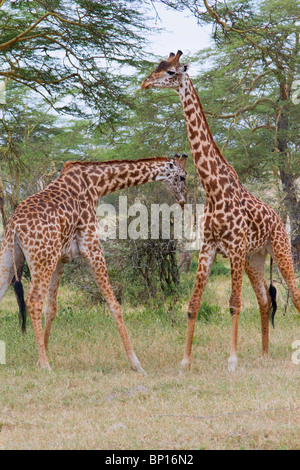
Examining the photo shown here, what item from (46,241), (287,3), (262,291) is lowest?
(262,291)

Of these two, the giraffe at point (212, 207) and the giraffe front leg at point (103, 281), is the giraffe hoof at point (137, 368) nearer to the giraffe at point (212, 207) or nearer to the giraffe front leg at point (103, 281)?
the giraffe front leg at point (103, 281)

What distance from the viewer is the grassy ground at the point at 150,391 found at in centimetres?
392

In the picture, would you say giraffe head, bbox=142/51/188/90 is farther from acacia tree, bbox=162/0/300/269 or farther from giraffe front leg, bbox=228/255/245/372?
acacia tree, bbox=162/0/300/269

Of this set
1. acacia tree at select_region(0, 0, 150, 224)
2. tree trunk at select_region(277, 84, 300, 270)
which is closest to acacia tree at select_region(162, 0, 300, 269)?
tree trunk at select_region(277, 84, 300, 270)

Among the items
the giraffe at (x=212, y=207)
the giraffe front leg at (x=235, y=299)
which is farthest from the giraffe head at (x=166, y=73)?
the giraffe front leg at (x=235, y=299)

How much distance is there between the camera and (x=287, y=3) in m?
11.8

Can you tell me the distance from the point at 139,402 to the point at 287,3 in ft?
32.8

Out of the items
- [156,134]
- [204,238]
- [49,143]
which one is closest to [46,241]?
[204,238]

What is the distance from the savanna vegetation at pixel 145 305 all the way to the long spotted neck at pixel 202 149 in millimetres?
1971

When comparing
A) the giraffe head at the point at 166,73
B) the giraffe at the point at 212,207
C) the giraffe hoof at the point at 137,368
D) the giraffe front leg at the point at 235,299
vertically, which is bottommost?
the giraffe hoof at the point at 137,368

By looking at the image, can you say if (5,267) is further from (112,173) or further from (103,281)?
(112,173)

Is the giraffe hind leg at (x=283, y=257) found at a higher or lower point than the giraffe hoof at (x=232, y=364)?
higher

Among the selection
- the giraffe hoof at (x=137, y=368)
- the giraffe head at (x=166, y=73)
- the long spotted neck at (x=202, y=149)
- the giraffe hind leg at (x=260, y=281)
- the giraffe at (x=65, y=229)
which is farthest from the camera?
the giraffe hind leg at (x=260, y=281)
